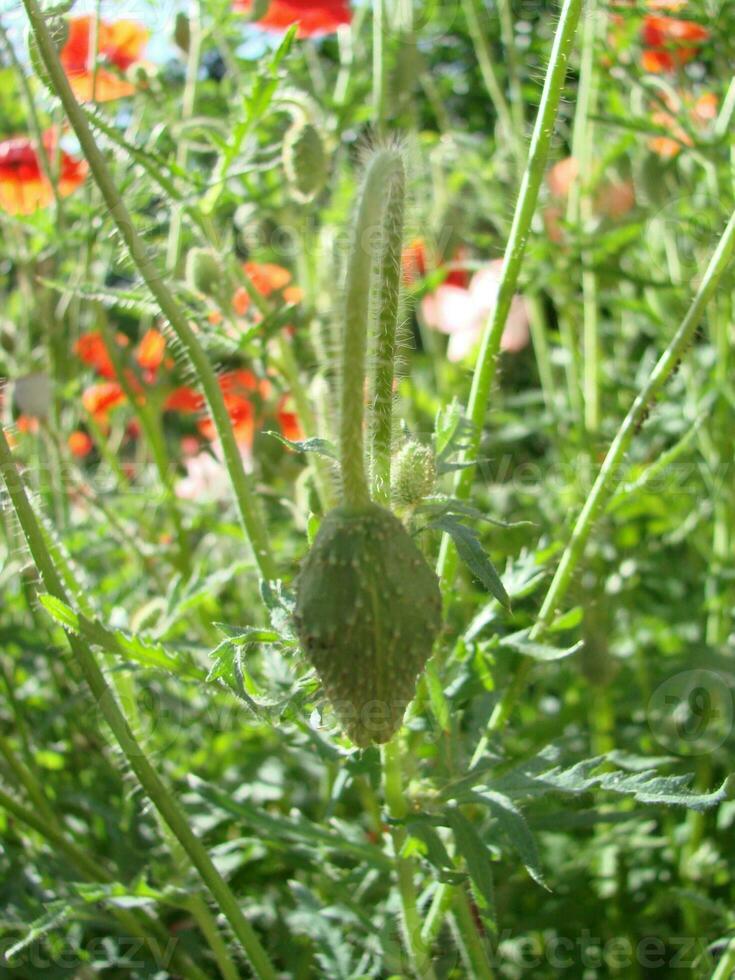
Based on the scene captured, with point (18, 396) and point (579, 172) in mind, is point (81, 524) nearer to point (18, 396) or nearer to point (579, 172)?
point (18, 396)

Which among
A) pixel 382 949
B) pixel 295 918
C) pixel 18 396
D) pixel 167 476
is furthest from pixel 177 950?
pixel 18 396

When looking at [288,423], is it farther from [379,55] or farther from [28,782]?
[28,782]

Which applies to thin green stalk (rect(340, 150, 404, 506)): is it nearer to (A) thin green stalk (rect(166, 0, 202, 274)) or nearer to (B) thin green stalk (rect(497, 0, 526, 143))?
(A) thin green stalk (rect(166, 0, 202, 274))

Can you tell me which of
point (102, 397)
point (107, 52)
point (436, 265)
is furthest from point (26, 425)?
point (436, 265)

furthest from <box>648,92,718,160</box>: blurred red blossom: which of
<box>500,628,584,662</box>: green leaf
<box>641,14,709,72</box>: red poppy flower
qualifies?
<box>500,628,584,662</box>: green leaf

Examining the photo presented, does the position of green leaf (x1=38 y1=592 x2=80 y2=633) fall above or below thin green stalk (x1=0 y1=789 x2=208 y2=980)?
above

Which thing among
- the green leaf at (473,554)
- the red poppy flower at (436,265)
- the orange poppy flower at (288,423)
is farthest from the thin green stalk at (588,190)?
the green leaf at (473,554)
